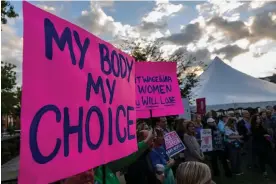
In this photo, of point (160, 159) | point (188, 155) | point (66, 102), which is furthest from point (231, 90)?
point (66, 102)

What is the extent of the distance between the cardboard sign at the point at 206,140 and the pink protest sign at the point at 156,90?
4.02 meters

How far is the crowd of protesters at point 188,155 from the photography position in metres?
2.82

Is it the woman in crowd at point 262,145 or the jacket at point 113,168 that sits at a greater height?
the jacket at point 113,168

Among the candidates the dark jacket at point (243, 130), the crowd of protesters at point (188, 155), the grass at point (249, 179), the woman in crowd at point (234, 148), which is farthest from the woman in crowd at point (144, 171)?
the dark jacket at point (243, 130)

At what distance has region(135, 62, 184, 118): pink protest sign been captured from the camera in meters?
5.75

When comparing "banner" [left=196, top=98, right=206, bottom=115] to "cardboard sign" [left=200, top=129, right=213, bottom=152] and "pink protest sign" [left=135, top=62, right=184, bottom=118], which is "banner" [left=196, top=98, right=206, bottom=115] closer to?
"cardboard sign" [left=200, top=129, right=213, bottom=152]

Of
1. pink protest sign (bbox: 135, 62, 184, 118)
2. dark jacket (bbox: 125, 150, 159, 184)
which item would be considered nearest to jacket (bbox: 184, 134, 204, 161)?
pink protest sign (bbox: 135, 62, 184, 118)

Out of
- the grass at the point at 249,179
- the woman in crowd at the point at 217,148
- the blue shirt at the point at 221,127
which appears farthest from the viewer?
the blue shirt at the point at 221,127

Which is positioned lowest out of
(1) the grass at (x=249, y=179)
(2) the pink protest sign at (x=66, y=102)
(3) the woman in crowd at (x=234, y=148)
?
(1) the grass at (x=249, y=179)

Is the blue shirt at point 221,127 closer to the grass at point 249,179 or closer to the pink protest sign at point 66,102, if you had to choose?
the grass at point 249,179

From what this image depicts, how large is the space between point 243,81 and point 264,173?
420 inches

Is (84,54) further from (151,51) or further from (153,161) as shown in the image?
(151,51)

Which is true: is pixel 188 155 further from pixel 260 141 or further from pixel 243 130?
pixel 243 130

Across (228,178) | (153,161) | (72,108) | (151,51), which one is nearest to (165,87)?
(153,161)
